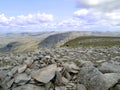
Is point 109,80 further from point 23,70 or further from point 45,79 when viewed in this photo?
point 23,70

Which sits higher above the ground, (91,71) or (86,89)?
(91,71)

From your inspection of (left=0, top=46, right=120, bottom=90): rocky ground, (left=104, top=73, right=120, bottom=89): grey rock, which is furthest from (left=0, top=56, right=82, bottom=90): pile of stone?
(left=104, top=73, right=120, bottom=89): grey rock

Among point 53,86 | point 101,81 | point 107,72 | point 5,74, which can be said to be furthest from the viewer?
point 5,74

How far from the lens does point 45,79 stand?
14.3m

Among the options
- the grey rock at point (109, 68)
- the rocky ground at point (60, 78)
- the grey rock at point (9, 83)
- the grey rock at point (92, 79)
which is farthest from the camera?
the grey rock at point (109, 68)

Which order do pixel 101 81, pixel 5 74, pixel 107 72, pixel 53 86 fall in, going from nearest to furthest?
pixel 101 81 < pixel 53 86 < pixel 107 72 < pixel 5 74

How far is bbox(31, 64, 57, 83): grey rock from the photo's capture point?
14.4 m

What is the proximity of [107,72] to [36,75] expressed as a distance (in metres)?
4.91

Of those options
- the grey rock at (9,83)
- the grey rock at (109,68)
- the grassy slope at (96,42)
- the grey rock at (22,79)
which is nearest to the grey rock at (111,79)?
the grey rock at (109,68)

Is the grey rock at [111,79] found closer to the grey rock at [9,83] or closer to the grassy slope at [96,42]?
the grey rock at [9,83]

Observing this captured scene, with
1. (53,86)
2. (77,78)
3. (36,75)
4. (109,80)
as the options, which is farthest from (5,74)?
(109,80)

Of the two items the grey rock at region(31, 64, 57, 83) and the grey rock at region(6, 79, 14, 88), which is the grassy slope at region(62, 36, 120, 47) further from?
the grey rock at region(6, 79, 14, 88)

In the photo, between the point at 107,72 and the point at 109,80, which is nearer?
the point at 109,80

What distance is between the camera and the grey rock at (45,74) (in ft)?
47.3
